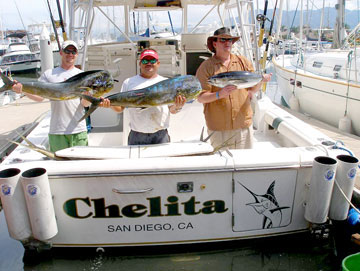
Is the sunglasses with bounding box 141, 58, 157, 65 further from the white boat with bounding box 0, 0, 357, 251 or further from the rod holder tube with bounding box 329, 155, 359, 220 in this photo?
the rod holder tube with bounding box 329, 155, 359, 220

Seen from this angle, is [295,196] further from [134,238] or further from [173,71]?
[173,71]

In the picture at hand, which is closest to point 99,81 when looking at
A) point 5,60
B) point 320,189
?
point 320,189

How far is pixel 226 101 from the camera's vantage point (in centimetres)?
300

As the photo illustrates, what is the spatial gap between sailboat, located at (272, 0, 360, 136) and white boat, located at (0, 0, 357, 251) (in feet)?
19.4

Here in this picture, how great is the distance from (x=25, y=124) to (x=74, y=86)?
557 centimetres

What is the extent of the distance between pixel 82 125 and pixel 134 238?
1.22 meters

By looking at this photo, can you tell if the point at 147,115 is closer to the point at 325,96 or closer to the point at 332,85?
the point at 332,85

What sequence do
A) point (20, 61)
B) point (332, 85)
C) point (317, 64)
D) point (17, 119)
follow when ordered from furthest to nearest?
point (20, 61)
point (317, 64)
point (332, 85)
point (17, 119)

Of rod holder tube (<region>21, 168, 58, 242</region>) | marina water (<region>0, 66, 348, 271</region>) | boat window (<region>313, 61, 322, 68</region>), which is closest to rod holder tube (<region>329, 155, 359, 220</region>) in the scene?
marina water (<region>0, 66, 348, 271</region>)

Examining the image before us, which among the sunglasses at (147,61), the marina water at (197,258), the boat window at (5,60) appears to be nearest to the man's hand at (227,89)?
the sunglasses at (147,61)

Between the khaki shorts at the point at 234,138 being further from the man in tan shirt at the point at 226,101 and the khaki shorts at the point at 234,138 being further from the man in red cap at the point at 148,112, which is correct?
the man in red cap at the point at 148,112

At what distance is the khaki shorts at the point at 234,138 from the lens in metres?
3.12

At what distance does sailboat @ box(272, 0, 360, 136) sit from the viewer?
8.13 meters

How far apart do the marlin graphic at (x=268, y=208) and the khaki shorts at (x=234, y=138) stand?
57 cm
